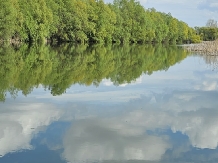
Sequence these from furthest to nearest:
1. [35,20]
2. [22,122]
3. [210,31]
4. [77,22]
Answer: [210,31] → [77,22] → [35,20] → [22,122]

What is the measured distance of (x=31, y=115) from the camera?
1000 cm

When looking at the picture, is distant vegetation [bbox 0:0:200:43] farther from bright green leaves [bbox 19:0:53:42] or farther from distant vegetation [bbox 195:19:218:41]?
distant vegetation [bbox 195:19:218:41]

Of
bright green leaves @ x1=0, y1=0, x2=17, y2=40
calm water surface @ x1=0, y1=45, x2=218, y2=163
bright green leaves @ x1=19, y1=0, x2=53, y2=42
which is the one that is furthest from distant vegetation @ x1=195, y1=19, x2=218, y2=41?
calm water surface @ x1=0, y1=45, x2=218, y2=163

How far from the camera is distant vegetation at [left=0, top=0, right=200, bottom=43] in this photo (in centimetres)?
4975

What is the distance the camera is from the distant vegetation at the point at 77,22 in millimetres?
49750

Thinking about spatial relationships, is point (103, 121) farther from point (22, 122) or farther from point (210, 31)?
point (210, 31)

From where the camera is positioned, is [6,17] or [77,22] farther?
[77,22]

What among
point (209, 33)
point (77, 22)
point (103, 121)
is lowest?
point (103, 121)

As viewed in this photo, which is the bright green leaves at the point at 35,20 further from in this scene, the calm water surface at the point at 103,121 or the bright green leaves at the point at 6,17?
the calm water surface at the point at 103,121

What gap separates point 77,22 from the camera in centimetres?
6350

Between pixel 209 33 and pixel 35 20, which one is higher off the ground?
pixel 35 20

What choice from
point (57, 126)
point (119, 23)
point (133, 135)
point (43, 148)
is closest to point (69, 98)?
point (57, 126)

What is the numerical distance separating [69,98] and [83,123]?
3.67 meters

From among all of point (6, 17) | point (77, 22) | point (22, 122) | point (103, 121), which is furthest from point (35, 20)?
point (103, 121)
